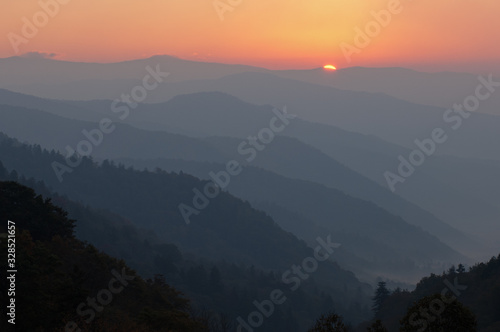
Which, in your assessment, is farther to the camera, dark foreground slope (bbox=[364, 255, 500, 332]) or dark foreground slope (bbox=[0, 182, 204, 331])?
dark foreground slope (bbox=[364, 255, 500, 332])

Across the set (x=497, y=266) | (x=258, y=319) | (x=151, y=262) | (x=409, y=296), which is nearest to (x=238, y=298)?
(x=258, y=319)

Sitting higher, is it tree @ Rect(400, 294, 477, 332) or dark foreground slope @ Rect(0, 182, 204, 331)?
dark foreground slope @ Rect(0, 182, 204, 331)

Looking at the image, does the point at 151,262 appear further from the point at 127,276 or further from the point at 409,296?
the point at 127,276

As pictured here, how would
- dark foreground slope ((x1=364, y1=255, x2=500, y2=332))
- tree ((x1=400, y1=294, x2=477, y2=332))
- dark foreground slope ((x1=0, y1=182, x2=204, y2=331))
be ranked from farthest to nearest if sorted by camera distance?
1. dark foreground slope ((x1=364, y1=255, x2=500, y2=332))
2. dark foreground slope ((x1=0, y1=182, x2=204, y2=331))
3. tree ((x1=400, y1=294, x2=477, y2=332))

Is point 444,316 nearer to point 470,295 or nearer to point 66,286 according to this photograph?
point 66,286

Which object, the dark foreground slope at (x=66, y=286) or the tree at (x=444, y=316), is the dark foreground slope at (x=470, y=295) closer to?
the dark foreground slope at (x=66, y=286)

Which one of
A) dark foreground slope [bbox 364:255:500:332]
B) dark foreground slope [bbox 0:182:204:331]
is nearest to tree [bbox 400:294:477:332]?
dark foreground slope [bbox 0:182:204:331]

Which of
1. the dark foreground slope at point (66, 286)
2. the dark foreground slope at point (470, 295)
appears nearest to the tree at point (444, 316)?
the dark foreground slope at point (66, 286)

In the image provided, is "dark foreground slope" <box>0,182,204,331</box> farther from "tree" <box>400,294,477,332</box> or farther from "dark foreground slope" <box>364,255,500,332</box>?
"dark foreground slope" <box>364,255,500,332</box>
